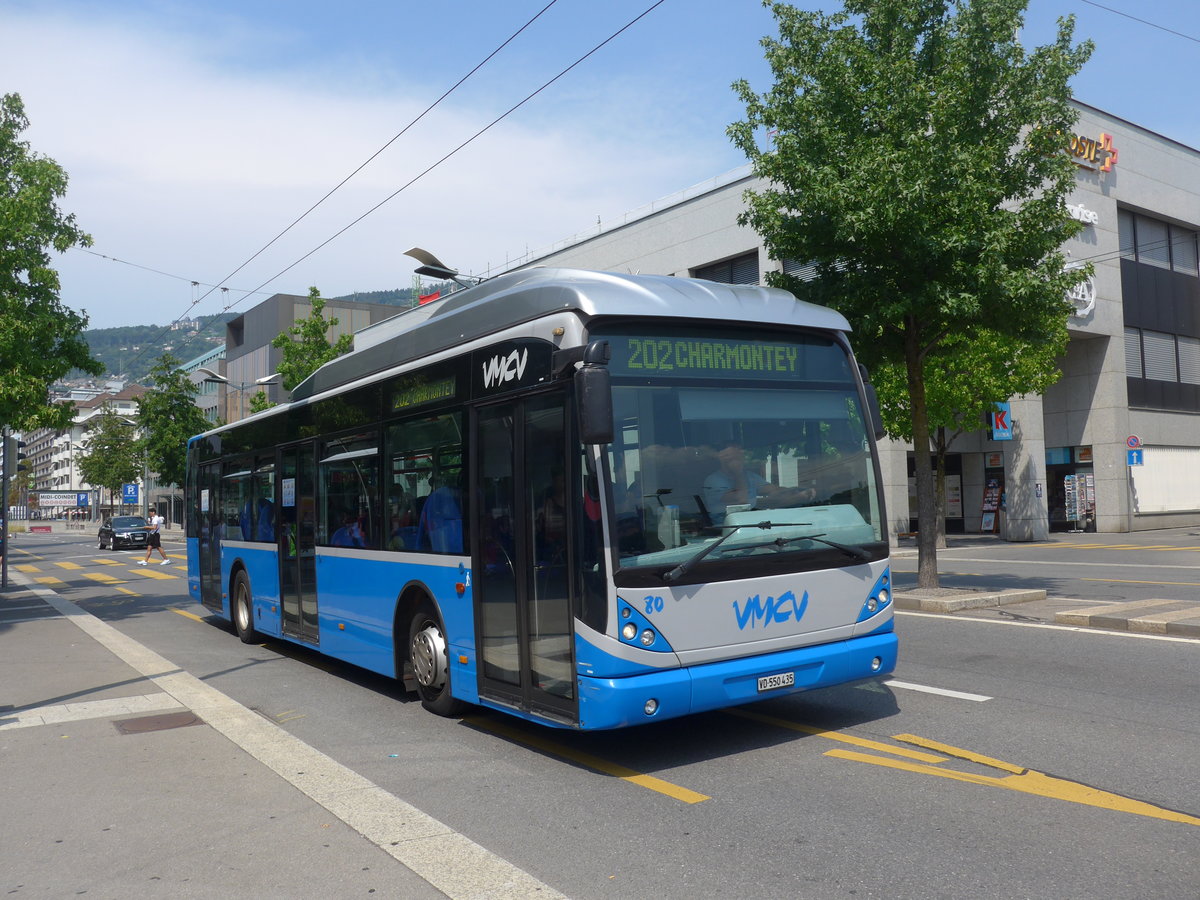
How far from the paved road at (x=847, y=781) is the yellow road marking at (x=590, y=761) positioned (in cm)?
2

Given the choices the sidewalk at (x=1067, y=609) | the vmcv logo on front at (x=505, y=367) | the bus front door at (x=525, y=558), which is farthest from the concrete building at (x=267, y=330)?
the bus front door at (x=525, y=558)

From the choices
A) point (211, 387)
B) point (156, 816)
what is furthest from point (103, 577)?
point (211, 387)

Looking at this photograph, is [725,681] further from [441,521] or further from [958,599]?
[958,599]

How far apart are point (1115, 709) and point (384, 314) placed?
70520 mm

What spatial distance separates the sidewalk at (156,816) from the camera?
15.2 ft

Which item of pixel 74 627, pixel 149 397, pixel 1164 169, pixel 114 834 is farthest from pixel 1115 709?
pixel 149 397

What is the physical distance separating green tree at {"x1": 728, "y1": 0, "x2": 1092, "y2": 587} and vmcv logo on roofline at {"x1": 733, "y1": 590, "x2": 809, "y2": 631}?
813cm

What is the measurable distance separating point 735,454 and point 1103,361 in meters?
33.3

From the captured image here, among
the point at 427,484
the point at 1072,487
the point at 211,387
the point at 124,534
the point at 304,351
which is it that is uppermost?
the point at 211,387

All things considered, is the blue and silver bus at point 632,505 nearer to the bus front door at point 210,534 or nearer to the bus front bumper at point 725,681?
the bus front bumper at point 725,681

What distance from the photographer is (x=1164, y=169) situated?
37562 mm

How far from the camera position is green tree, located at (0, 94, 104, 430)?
16094 millimetres

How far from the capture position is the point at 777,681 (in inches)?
250

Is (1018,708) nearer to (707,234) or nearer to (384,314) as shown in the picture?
(707,234)
